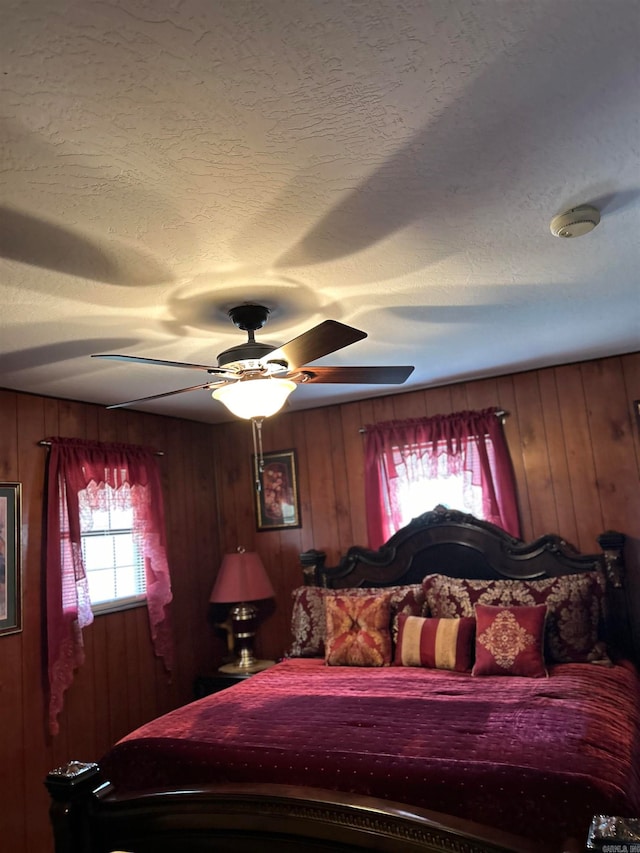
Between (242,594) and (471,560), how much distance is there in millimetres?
1523

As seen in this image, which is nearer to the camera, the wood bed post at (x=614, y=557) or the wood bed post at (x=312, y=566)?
the wood bed post at (x=614, y=557)

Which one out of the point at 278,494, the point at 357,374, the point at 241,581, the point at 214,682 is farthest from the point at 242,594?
the point at 357,374

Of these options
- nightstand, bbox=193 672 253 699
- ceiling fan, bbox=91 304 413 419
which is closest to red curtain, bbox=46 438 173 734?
nightstand, bbox=193 672 253 699

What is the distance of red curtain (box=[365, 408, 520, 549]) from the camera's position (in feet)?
12.9

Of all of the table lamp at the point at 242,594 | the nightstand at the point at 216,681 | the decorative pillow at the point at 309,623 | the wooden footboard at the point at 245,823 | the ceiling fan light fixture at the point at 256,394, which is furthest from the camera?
the table lamp at the point at 242,594

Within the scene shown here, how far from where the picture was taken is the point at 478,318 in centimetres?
279

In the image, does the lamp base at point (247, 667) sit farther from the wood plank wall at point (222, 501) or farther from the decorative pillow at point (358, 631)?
the decorative pillow at point (358, 631)

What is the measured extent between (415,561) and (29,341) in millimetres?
2584

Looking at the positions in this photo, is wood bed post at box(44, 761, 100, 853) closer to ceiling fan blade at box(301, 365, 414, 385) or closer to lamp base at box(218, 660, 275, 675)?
ceiling fan blade at box(301, 365, 414, 385)

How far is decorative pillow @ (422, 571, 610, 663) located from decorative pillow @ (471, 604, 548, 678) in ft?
0.48

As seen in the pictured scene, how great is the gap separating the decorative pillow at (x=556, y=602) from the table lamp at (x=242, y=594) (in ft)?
4.02

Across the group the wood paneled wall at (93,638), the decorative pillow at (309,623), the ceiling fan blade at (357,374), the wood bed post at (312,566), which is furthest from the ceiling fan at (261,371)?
the wood bed post at (312,566)

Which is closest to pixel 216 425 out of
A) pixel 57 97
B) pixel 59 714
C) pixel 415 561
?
pixel 415 561

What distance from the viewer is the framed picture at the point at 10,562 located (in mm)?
3186
